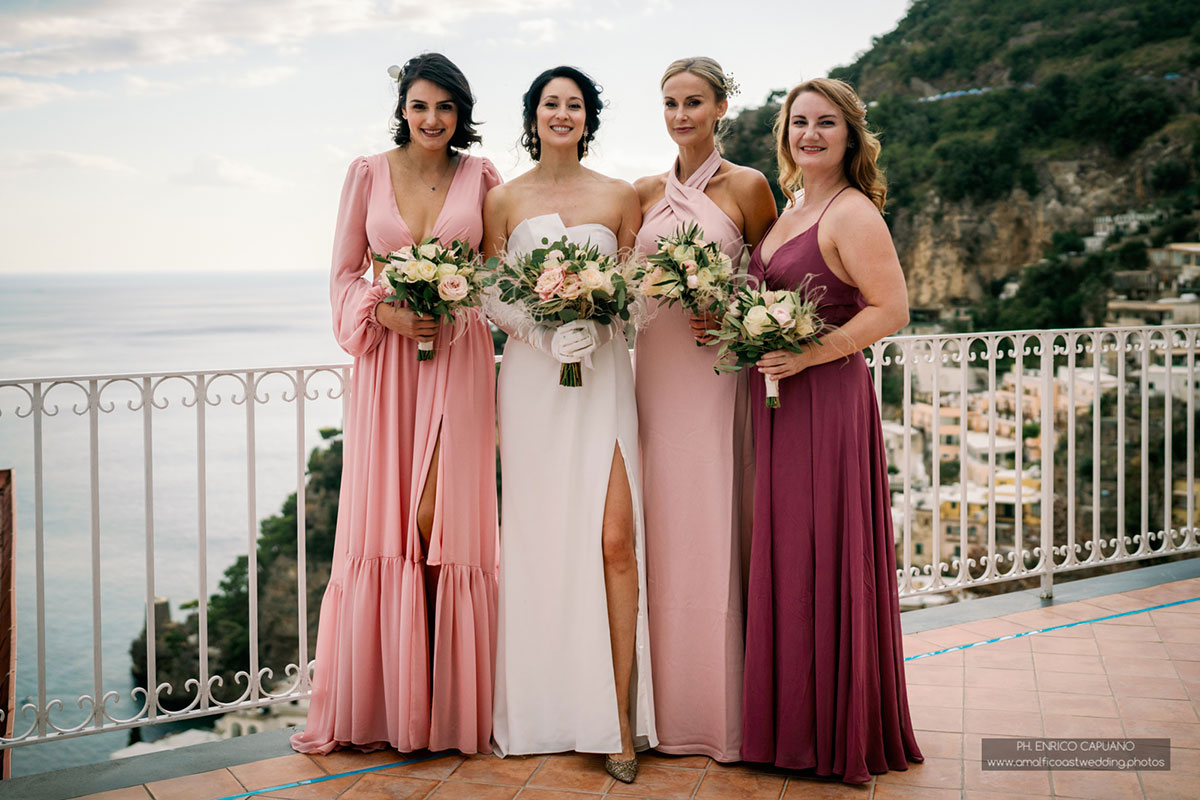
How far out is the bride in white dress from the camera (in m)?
3.18

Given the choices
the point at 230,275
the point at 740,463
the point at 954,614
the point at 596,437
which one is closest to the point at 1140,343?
the point at 954,614

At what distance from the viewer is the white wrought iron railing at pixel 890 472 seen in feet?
11.1

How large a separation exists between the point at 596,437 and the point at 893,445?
2389cm

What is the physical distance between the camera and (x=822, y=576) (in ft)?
9.90

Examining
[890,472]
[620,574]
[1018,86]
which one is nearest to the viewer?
[620,574]

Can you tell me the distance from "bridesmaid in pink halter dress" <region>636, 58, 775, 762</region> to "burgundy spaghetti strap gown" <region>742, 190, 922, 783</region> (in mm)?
134

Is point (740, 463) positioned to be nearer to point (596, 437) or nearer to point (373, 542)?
point (596, 437)

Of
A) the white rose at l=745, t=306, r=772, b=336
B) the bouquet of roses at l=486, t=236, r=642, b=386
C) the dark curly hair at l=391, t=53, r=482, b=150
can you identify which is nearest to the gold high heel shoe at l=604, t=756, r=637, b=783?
the bouquet of roses at l=486, t=236, r=642, b=386

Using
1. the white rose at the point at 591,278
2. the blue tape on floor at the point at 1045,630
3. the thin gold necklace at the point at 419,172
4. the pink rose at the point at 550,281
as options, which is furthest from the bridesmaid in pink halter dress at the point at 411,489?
the blue tape on floor at the point at 1045,630

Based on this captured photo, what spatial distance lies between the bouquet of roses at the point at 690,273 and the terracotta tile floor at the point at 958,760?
1.49 meters

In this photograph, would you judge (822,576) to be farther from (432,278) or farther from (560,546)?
(432,278)

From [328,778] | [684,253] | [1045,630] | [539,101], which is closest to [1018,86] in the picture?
[1045,630]

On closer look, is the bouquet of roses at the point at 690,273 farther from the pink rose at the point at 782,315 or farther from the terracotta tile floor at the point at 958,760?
the terracotta tile floor at the point at 958,760

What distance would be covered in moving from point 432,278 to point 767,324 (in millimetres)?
980
